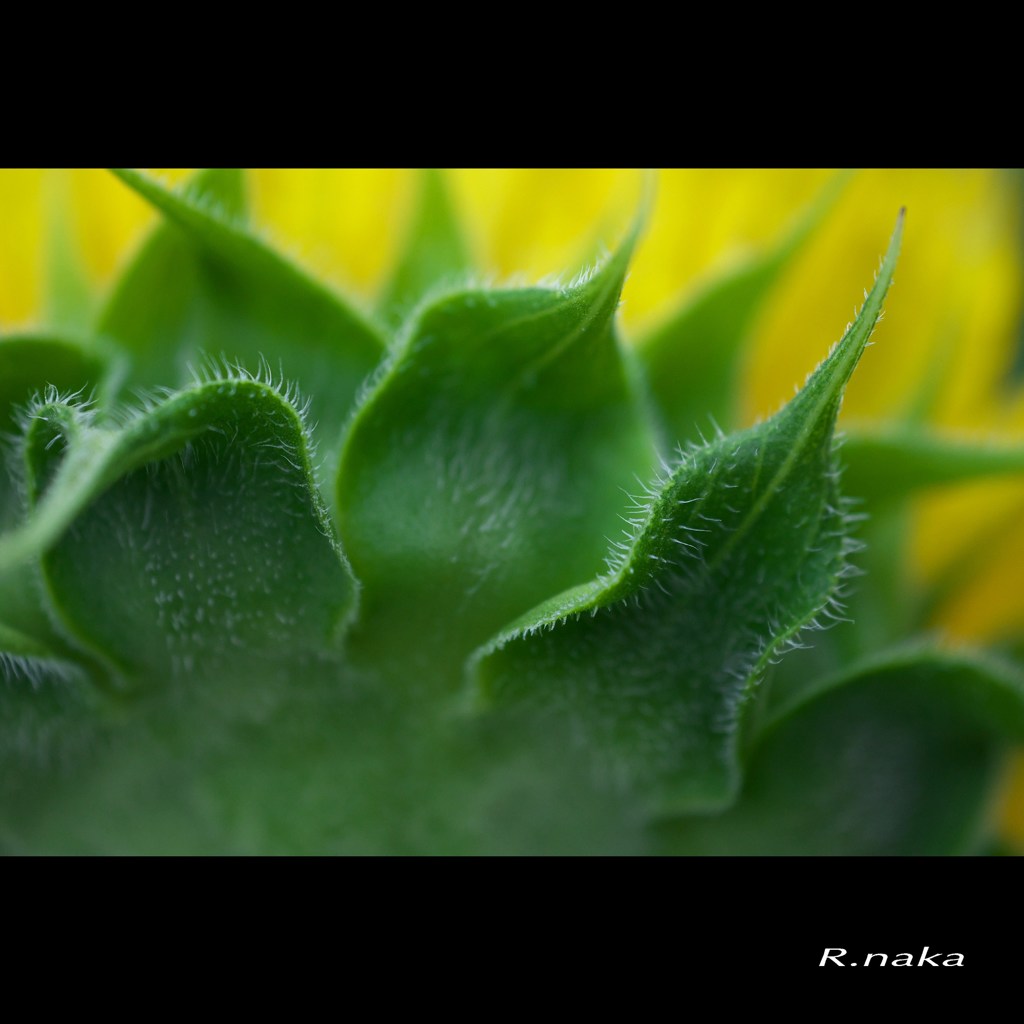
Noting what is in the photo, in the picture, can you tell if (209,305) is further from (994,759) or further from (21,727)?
(994,759)

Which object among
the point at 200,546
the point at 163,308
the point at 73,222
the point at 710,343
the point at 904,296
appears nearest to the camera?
the point at 200,546

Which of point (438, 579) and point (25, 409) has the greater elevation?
point (25, 409)

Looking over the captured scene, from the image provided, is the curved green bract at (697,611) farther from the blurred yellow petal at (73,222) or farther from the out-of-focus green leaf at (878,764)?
the blurred yellow petal at (73,222)

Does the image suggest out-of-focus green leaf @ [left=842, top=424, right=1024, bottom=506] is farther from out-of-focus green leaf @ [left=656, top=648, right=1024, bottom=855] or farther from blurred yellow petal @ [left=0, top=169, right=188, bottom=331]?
blurred yellow petal @ [left=0, top=169, right=188, bottom=331]

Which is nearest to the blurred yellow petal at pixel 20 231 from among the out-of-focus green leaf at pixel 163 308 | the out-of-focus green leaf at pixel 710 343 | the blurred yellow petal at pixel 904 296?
the out-of-focus green leaf at pixel 163 308

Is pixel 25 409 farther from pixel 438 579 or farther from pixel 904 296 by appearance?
pixel 904 296

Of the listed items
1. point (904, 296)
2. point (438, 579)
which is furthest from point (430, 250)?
point (904, 296)

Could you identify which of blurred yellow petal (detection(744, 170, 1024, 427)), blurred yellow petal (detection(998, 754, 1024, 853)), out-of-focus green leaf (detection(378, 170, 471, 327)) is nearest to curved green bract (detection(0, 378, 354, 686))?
out-of-focus green leaf (detection(378, 170, 471, 327))
